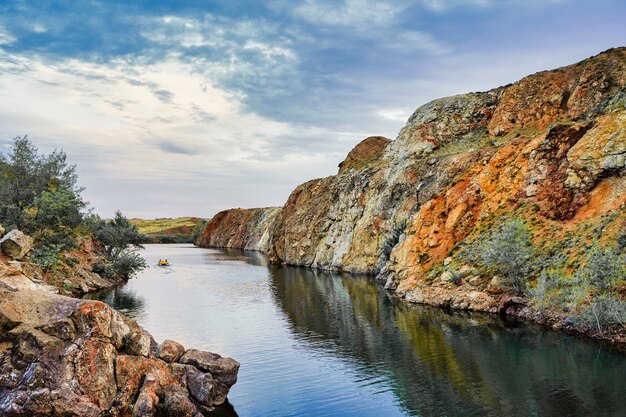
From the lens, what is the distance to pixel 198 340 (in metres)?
34.5

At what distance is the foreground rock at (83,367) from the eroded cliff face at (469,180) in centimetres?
3234

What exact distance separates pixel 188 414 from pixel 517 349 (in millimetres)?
21039

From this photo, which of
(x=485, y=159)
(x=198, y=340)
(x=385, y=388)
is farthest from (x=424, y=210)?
(x=385, y=388)

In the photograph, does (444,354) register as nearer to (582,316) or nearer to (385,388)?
(385,388)

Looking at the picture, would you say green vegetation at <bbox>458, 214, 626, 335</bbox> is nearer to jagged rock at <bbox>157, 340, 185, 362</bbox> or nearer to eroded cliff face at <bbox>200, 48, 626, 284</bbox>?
eroded cliff face at <bbox>200, 48, 626, 284</bbox>

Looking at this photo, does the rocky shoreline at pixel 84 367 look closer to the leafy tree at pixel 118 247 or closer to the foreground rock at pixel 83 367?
the foreground rock at pixel 83 367

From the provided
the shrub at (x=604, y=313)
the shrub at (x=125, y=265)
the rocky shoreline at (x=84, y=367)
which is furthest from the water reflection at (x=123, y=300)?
the shrub at (x=604, y=313)

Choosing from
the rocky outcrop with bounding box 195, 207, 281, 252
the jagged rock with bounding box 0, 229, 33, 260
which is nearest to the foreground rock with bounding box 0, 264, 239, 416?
the jagged rock with bounding box 0, 229, 33, 260

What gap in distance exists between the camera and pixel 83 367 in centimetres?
1877

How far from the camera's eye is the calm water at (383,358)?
21.8m

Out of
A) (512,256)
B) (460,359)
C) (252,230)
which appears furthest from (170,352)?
(252,230)

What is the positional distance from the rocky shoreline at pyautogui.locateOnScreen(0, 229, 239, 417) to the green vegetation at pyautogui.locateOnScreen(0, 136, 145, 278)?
3288cm

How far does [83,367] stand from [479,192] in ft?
159

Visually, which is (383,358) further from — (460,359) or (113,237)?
(113,237)
